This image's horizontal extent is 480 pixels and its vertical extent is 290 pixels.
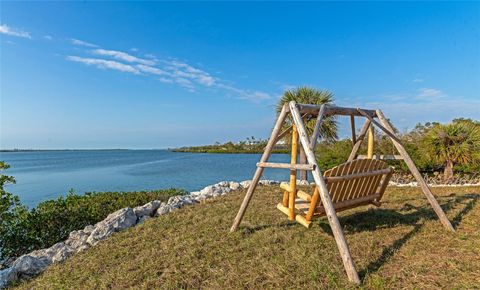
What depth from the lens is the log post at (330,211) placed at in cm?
274

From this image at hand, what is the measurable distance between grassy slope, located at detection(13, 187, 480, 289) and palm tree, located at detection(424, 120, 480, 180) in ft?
18.5

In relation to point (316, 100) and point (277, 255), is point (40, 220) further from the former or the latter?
point (316, 100)

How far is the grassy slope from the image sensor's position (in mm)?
2803

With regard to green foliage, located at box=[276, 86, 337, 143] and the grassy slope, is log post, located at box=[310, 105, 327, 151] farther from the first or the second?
green foliage, located at box=[276, 86, 337, 143]

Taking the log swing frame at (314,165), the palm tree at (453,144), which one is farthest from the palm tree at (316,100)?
the log swing frame at (314,165)

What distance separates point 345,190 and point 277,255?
1.33 meters

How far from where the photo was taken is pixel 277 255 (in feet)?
11.0

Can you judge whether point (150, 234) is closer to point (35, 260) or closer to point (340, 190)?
point (35, 260)

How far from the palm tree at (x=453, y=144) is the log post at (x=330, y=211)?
8.94m

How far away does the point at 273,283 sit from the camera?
274cm

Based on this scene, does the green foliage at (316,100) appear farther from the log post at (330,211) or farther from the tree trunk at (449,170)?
the log post at (330,211)

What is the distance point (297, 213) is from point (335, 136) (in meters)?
8.87

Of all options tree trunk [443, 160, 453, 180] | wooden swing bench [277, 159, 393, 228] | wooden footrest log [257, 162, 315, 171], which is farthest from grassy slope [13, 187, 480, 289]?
tree trunk [443, 160, 453, 180]

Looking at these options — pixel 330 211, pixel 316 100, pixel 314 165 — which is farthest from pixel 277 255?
pixel 316 100
